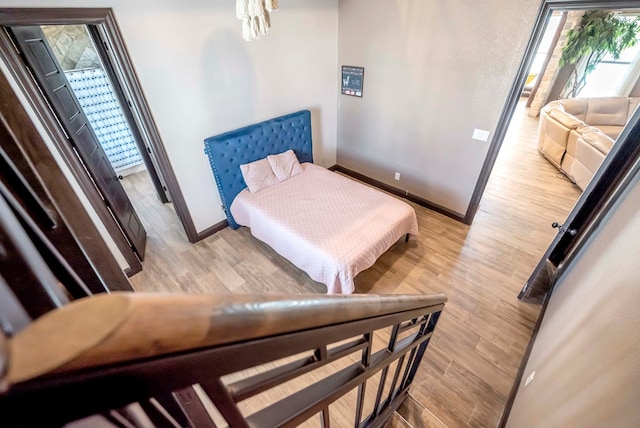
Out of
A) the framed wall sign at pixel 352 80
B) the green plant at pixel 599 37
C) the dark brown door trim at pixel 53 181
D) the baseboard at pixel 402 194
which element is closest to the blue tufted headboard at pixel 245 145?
the framed wall sign at pixel 352 80

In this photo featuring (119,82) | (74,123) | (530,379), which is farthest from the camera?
(119,82)

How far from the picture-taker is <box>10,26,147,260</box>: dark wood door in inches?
74.8

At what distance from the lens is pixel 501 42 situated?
8.05 feet

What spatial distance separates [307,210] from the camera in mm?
2721

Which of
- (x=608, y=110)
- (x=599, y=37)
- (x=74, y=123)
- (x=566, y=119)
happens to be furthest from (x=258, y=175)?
(x=599, y=37)

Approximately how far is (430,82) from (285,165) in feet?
6.23

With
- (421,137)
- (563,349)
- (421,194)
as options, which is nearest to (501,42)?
(421,137)

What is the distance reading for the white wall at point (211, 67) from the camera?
2193mm

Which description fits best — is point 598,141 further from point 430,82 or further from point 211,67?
point 211,67

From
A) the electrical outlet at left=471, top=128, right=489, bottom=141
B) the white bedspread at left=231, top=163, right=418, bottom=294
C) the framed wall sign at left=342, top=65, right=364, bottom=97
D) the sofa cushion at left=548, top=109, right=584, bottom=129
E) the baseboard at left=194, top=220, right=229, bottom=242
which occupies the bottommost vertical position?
the baseboard at left=194, top=220, right=229, bottom=242

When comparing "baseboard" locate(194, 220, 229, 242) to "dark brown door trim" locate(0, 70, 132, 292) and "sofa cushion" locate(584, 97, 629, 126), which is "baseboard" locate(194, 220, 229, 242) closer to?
"dark brown door trim" locate(0, 70, 132, 292)

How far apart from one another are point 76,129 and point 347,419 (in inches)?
121

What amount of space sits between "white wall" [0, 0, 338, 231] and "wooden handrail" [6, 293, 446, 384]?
256 centimetres

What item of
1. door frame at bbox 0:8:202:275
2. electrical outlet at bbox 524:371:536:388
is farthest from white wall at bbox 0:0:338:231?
electrical outlet at bbox 524:371:536:388
